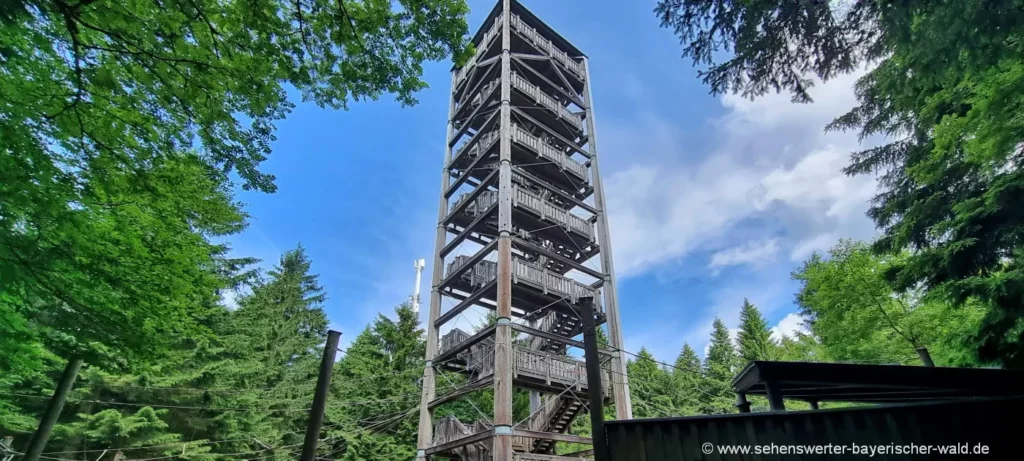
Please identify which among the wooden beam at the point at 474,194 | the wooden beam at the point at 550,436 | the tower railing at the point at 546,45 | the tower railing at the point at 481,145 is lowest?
the wooden beam at the point at 550,436

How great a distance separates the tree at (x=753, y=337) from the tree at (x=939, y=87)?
87.1 ft

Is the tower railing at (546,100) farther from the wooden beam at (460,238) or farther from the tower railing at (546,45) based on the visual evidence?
the wooden beam at (460,238)

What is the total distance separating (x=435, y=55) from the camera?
224 inches

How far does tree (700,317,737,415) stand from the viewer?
2975 cm

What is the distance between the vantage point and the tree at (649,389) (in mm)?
29069

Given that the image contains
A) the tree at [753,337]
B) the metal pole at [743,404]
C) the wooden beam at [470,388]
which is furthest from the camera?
the tree at [753,337]

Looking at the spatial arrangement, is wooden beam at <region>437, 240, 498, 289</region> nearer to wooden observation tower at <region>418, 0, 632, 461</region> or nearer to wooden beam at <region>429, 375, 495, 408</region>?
wooden observation tower at <region>418, 0, 632, 461</region>

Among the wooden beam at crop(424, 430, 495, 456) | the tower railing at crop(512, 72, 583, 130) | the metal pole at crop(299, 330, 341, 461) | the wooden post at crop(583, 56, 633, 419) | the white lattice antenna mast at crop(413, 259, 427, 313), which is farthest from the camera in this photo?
the white lattice antenna mast at crop(413, 259, 427, 313)

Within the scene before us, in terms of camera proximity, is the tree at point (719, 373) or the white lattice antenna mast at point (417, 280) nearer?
the tree at point (719, 373)

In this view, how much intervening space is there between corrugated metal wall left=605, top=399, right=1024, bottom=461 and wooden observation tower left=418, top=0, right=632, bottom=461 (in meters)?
7.10

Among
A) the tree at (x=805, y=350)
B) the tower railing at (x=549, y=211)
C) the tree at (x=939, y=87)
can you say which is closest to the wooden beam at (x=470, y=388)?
the tower railing at (x=549, y=211)

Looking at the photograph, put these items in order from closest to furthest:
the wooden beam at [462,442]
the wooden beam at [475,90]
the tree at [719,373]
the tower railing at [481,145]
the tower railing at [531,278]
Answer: the wooden beam at [462,442]
the tower railing at [531,278]
the tower railing at [481,145]
the wooden beam at [475,90]
the tree at [719,373]

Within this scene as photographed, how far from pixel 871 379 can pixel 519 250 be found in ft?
40.0

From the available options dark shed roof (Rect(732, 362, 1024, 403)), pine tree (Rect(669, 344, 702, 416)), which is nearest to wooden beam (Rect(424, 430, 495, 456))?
dark shed roof (Rect(732, 362, 1024, 403))
